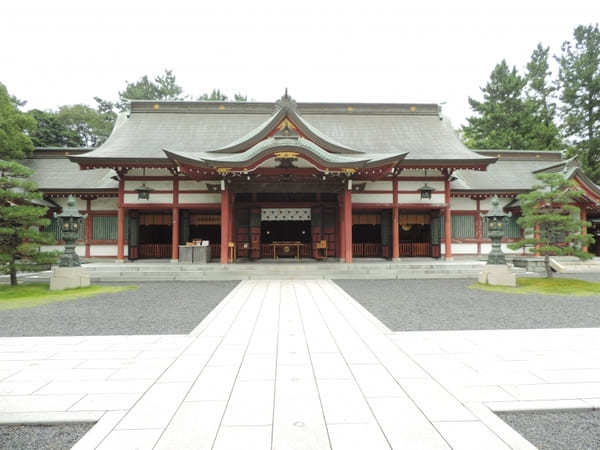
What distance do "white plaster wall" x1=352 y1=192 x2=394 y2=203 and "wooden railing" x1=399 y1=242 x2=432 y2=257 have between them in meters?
3.06

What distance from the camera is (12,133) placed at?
56.0 feet

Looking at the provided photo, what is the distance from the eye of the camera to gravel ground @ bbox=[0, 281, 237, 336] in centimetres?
555

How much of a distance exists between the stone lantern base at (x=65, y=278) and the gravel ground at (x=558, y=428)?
11.5 m

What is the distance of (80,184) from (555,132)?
35.2 metres

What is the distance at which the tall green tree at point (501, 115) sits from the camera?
27.4 meters

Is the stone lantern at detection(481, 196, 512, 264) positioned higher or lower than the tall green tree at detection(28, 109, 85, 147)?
lower

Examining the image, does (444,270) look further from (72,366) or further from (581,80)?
(581,80)

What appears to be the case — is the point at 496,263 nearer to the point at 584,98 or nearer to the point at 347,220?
the point at 347,220

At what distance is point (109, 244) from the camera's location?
15.5 metres

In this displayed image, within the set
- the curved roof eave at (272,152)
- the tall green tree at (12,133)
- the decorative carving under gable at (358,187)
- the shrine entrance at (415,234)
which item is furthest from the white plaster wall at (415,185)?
the tall green tree at (12,133)

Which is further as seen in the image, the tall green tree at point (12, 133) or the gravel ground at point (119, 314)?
the tall green tree at point (12, 133)

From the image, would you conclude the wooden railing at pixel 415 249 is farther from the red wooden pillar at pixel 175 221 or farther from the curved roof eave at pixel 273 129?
the red wooden pillar at pixel 175 221

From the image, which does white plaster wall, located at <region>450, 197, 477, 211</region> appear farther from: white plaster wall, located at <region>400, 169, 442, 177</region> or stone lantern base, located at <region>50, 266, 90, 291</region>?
stone lantern base, located at <region>50, 266, 90, 291</region>

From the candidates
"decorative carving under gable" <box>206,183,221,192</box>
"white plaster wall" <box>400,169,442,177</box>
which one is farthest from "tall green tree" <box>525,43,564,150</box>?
"decorative carving under gable" <box>206,183,221,192</box>
